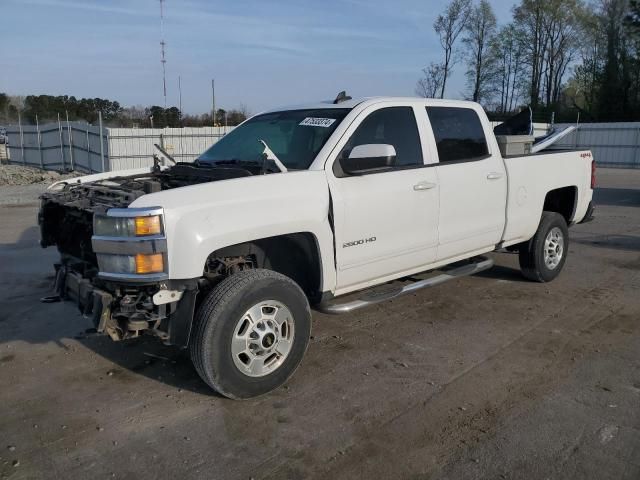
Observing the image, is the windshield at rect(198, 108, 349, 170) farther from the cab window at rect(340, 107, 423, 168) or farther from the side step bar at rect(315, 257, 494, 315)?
the side step bar at rect(315, 257, 494, 315)

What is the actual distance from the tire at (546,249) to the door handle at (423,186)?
2.08 meters

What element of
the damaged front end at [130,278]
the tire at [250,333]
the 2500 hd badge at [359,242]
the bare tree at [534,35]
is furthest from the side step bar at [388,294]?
the bare tree at [534,35]

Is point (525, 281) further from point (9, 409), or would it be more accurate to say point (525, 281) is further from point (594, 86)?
point (594, 86)

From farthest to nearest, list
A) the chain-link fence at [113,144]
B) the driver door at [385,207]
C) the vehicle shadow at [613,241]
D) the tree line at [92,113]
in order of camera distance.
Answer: the tree line at [92,113] < the chain-link fence at [113,144] < the vehicle shadow at [613,241] < the driver door at [385,207]

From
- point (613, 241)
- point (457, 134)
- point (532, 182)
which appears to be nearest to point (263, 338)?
point (457, 134)

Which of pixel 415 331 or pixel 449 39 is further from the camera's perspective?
pixel 449 39

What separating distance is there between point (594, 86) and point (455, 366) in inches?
2044

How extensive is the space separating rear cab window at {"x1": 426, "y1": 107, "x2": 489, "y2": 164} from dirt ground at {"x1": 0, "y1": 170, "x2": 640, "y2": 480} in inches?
60.4

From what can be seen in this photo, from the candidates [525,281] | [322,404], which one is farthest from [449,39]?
[322,404]

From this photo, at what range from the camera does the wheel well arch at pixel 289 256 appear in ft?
13.6

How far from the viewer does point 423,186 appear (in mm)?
4934

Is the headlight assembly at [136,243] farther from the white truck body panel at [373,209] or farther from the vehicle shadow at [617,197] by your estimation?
the vehicle shadow at [617,197]

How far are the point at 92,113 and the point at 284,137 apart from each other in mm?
48113

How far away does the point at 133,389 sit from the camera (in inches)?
164
